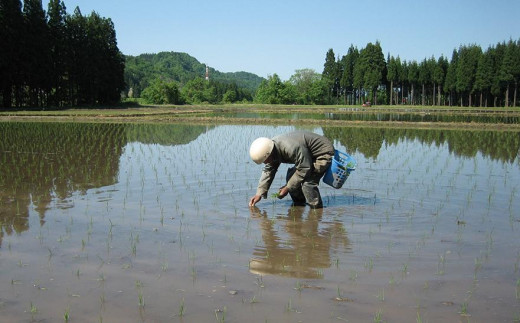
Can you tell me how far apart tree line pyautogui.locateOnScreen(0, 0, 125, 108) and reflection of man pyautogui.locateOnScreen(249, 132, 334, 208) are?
29036 millimetres

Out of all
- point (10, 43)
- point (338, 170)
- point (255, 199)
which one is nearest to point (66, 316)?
point (255, 199)

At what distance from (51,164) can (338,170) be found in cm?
596

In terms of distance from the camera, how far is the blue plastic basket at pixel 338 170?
5.94 metres

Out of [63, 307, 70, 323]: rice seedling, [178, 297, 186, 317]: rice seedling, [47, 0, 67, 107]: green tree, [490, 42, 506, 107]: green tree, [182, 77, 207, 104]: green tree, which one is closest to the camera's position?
[63, 307, 70, 323]: rice seedling

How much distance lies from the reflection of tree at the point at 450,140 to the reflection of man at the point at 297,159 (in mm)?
5522

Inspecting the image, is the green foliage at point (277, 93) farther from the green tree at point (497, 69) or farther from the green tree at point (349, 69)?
the green tree at point (497, 69)

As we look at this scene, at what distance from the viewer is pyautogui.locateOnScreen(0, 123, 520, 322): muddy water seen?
3.11 metres

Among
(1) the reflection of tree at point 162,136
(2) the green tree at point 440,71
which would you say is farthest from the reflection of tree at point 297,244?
(2) the green tree at point 440,71

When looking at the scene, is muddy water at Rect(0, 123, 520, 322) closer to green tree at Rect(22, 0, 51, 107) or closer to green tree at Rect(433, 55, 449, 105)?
green tree at Rect(22, 0, 51, 107)

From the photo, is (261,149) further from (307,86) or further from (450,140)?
(307,86)

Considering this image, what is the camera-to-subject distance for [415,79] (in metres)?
64.8

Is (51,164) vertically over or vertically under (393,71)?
under

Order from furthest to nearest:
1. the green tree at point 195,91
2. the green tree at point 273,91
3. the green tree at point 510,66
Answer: the green tree at point 195,91, the green tree at point 273,91, the green tree at point 510,66

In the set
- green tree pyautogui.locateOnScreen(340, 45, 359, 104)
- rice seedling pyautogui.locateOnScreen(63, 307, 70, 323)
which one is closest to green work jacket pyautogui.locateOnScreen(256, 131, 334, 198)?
rice seedling pyautogui.locateOnScreen(63, 307, 70, 323)
